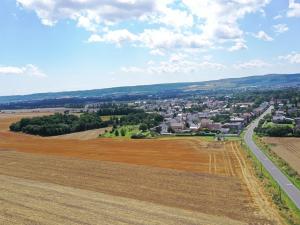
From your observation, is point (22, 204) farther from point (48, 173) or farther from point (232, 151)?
point (232, 151)

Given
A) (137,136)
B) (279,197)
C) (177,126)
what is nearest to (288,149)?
(279,197)

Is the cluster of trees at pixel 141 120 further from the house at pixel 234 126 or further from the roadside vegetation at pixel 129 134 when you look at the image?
the house at pixel 234 126

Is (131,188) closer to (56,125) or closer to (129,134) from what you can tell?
(129,134)

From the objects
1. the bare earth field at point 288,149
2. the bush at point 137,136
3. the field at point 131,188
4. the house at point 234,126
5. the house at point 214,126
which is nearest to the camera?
the field at point 131,188

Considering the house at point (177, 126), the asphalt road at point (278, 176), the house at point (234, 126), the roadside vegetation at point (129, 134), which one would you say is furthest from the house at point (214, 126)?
the asphalt road at point (278, 176)

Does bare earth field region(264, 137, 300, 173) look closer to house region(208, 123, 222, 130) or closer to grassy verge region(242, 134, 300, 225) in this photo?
grassy verge region(242, 134, 300, 225)

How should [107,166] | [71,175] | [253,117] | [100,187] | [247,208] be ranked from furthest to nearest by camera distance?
1. [253,117]
2. [107,166]
3. [71,175]
4. [100,187]
5. [247,208]

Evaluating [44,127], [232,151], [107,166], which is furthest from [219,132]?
[107,166]
